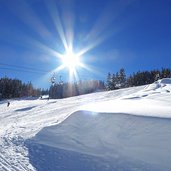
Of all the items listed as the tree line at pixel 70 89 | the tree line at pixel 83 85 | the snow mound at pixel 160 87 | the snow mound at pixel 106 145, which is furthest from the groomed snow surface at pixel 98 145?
the tree line at pixel 70 89

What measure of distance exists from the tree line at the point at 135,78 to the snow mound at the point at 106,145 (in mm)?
78137

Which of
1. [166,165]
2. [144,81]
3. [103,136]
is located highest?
[144,81]

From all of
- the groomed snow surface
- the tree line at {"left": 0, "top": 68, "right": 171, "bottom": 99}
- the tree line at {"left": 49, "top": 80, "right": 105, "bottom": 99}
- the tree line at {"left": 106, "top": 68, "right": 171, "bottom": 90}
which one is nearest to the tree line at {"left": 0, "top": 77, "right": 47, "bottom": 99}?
the tree line at {"left": 0, "top": 68, "right": 171, "bottom": 99}

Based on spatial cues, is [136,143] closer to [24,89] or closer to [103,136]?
[103,136]

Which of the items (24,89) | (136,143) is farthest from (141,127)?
(24,89)

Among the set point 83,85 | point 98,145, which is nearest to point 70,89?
point 83,85

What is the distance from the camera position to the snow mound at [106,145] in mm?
8438

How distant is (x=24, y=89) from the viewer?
12875 centimetres

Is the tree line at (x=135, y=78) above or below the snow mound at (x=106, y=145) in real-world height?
above

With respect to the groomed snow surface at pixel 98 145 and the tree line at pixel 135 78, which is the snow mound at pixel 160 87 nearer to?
the groomed snow surface at pixel 98 145

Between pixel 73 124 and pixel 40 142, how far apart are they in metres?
1.82

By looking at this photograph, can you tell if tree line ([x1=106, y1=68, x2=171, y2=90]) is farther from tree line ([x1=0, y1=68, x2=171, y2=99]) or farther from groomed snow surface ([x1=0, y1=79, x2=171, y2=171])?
groomed snow surface ([x1=0, y1=79, x2=171, y2=171])

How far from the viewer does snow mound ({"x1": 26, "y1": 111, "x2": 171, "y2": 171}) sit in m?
8.44

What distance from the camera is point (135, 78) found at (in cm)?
10206
